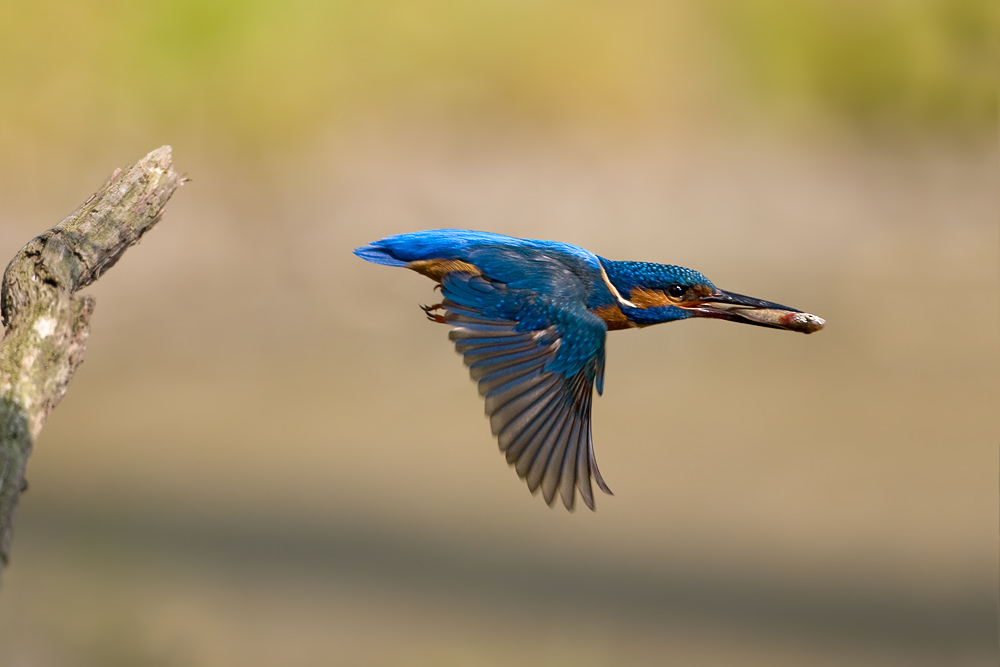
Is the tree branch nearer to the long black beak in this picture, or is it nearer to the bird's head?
the bird's head

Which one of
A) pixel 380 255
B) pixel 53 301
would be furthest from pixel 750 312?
pixel 53 301

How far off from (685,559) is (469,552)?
0.85m

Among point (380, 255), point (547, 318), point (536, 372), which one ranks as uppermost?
point (380, 255)

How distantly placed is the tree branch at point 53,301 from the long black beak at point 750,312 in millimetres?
1180

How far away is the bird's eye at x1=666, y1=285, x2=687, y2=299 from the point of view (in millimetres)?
2479

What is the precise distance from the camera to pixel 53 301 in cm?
183

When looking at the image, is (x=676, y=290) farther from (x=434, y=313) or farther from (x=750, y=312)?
(x=434, y=313)

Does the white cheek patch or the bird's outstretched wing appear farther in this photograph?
the white cheek patch

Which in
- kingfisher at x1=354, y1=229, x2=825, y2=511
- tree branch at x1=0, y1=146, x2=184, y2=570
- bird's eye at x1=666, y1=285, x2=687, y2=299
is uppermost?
bird's eye at x1=666, y1=285, x2=687, y2=299

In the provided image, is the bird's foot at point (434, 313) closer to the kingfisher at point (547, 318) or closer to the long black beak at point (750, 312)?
the kingfisher at point (547, 318)

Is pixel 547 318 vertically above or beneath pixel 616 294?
beneath

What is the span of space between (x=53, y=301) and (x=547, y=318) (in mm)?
987

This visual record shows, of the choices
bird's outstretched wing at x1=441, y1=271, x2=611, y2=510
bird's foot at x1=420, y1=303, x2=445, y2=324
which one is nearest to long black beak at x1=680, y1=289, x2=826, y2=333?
bird's outstretched wing at x1=441, y1=271, x2=611, y2=510

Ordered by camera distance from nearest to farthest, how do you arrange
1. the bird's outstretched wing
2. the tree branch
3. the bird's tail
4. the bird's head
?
1. the tree branch
2. the bird's outstretched wing
3. the bird's head
4. the bird's tail
